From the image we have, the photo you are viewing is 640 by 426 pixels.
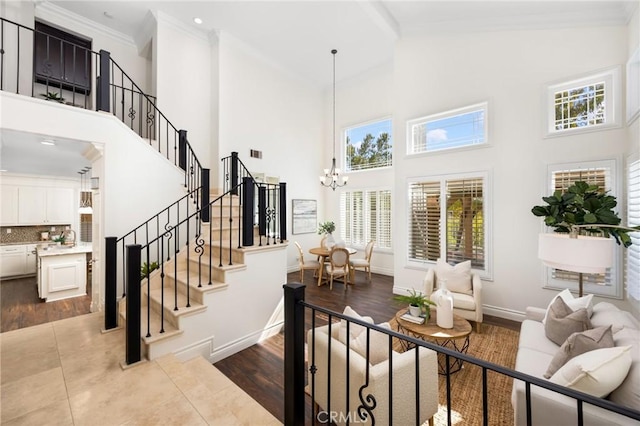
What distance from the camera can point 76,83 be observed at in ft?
17.5

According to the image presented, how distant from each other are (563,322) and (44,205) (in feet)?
34.9

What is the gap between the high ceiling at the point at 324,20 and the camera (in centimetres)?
372

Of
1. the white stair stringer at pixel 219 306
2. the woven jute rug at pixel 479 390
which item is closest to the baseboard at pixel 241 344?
the white stair stringer at pixel 219 306

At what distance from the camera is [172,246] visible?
15.3 feet

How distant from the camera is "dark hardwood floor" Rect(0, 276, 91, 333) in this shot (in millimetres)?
3882

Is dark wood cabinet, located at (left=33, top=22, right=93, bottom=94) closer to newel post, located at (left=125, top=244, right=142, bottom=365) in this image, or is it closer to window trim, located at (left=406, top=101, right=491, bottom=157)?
newel post, located at (left=125, top=244, right=142, bottom=365)

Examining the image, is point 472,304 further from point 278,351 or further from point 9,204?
point 9,204

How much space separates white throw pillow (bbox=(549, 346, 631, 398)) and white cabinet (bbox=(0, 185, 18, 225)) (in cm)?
1042

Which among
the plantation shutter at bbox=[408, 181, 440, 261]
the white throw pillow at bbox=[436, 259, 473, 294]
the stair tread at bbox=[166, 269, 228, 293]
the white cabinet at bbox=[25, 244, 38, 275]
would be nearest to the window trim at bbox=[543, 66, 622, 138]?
the plantation shutter at bbox=[408, 181, 440, 261]

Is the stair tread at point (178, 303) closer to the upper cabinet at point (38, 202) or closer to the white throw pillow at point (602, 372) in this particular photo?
the white throw pillow at point (602, 372)

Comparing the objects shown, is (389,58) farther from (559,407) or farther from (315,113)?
(559,407)

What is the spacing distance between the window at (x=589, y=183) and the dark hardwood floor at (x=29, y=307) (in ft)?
23.7

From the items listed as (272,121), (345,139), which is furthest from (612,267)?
(272,121)

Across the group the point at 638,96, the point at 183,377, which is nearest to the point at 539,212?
the point at 638,96
